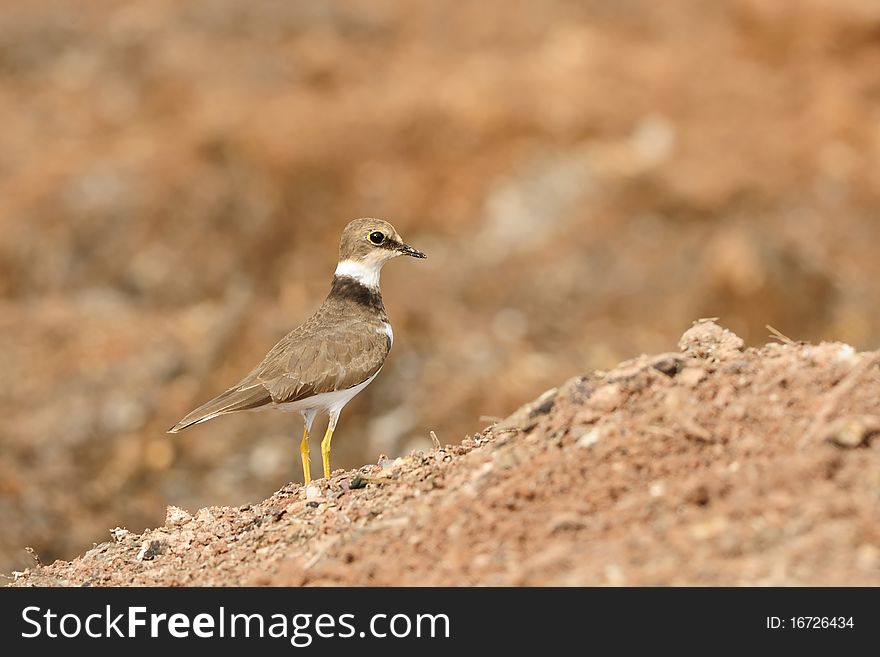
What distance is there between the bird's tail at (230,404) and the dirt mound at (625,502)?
1470mm

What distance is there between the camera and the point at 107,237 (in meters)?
21.5

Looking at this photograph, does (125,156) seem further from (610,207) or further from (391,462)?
(391,462)

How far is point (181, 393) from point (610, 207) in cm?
987

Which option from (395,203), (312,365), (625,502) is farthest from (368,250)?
(395,203)

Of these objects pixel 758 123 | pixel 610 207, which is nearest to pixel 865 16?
pixel 758 123

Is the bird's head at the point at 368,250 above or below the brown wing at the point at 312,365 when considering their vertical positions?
above

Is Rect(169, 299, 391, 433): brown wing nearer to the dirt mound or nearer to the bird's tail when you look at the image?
the bird's tail

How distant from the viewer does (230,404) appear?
29.2 feet

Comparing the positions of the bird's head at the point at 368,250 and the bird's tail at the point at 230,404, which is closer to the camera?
the bird's tail at the point at 230,404

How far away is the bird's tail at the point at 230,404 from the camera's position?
8.82 meters

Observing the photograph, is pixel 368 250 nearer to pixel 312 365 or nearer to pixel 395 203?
pixel 312 365

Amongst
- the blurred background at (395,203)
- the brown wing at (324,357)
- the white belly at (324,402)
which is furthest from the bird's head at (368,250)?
the blurred background at (395,203)

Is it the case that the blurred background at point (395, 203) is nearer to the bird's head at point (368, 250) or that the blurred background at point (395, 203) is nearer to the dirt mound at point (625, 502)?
the bird's head at point (368, 250)

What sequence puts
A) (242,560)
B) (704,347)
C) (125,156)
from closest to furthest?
(242,560) → (704,347) → (125,156)
